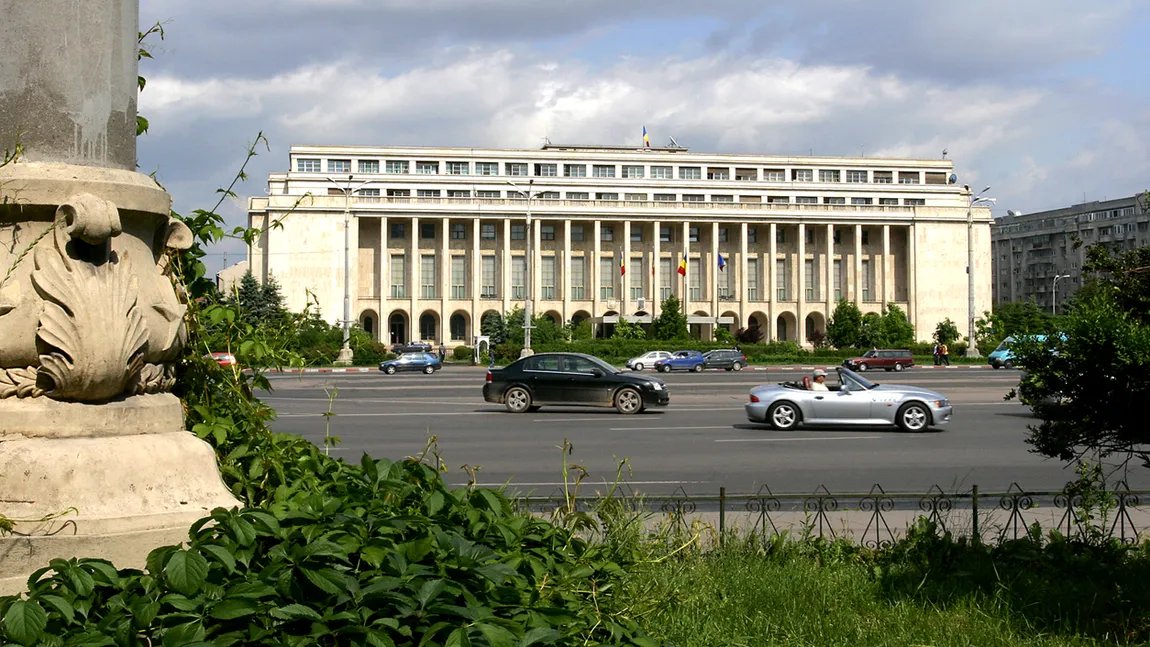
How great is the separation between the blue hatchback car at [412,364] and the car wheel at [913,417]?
38.3m

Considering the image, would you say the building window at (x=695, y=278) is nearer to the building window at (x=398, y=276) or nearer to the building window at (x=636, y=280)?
the building window at (x=636, y=280)

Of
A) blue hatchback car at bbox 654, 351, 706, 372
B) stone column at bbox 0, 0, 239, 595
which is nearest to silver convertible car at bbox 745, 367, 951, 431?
stone column at bbox 0, 0, 239, 595

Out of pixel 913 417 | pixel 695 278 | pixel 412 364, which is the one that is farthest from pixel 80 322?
pixel 695 278

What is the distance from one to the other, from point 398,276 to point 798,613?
323 ft

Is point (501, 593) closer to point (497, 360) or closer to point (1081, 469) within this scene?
point (1081, 469)

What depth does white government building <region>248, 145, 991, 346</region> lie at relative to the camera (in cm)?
10012

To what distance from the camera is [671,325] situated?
85.6 m

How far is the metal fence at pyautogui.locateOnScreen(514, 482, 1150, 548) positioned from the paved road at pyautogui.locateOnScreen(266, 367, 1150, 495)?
A: 1.34 m

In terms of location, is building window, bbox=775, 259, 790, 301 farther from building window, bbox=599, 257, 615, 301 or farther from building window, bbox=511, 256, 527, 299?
building window, bbox=511, 256, 527, 299

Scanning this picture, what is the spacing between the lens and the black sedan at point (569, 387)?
25.8m

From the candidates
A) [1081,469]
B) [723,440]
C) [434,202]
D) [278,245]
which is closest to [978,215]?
[434,202]

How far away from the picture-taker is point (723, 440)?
1952 cm

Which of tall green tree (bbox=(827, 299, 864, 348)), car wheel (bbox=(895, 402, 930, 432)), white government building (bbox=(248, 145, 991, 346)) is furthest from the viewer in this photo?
white government building (bbox=(248, 145, 991, 346))

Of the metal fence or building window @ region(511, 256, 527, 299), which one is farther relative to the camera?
building window @ region(511, 256, 527, 299)
